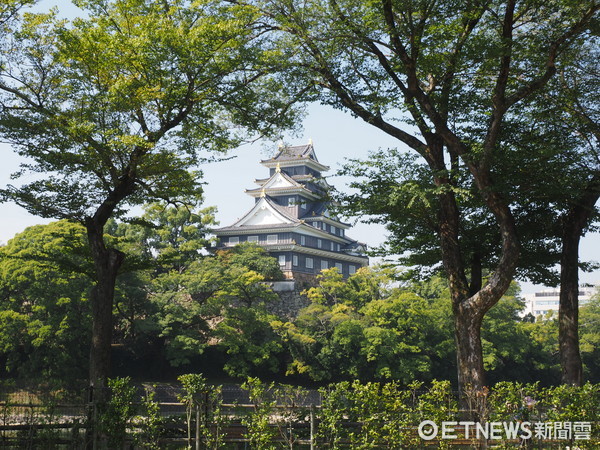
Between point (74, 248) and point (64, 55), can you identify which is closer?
point (64, 55)

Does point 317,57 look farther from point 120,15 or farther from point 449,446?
point 449,446

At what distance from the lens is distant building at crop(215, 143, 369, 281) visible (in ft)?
123

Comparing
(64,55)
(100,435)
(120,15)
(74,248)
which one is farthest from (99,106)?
(100,435)

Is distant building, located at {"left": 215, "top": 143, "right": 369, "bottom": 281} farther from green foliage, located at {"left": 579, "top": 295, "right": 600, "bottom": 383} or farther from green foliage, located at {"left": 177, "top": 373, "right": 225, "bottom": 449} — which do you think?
green foliage, located at {"left": 177, "top": 373, "right": 225, "bottom": 449}

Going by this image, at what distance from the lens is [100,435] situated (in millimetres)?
8875

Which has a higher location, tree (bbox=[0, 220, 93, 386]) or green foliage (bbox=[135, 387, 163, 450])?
tree (bbox=[0, 220, 93, 386])

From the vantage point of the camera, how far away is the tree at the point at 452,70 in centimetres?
1055

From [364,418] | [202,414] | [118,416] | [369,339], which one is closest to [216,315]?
[369,339]

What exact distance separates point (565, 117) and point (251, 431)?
368 inches

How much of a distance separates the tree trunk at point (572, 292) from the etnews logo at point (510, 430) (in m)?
4.97

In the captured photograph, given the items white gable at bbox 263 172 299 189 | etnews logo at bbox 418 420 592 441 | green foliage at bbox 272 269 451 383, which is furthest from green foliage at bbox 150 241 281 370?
etnews logo at bbox 418 420 592 441

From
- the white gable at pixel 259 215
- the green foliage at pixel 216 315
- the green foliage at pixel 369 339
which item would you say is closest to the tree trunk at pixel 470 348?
the green foliage at pixel 369 339

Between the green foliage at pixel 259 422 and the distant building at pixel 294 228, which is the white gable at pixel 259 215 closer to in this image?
the distant building at pixel 294 228

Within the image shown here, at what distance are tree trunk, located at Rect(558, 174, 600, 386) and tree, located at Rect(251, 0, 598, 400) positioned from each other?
1814 millimetres
